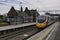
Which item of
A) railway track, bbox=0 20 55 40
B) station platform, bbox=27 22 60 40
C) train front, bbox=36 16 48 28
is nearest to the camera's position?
station platform, bbox=27 22 60 40

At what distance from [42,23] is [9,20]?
3865 centimetres

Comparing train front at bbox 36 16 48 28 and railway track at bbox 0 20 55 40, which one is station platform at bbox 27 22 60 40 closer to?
railway track at bbox 0 20 55 40

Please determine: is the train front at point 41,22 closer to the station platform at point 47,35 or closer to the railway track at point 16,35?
the railway track at point 16,35

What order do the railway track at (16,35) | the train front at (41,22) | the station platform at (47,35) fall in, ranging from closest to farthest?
the station platform at (47,35), the railway track at (16,35), the train front at (41,22)

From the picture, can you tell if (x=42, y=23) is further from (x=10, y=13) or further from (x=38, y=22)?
(x=10, y=13)

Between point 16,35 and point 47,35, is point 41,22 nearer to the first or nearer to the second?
point 16,35

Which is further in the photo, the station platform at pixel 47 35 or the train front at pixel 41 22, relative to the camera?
the train front at pixel 41 22

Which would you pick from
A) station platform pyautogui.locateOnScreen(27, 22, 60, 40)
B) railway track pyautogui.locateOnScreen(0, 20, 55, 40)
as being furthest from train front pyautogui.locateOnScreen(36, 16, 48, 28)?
station platform pyautogui.locateOnScreen(27, 22, 60, 40)

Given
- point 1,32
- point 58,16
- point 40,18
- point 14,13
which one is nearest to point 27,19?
point 14,13

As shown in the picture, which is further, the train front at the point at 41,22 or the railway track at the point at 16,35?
the train front at the point at 41,22

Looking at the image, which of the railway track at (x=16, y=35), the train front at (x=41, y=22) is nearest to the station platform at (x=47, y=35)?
the railway track at (x=16, y=35)

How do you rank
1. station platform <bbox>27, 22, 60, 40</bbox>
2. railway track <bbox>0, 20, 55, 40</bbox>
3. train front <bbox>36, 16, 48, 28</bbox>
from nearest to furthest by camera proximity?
1. station platform <bbox>27, 22, 60, 40</bbox>
2. railway track <bbox>0, 20, 55, 40</bbox>
3. train front <bbox>36, 16, 48, 28</bbox>

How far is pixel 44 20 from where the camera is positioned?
35.0 metres

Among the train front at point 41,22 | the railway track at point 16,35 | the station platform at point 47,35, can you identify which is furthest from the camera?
the train front at point 41,22
